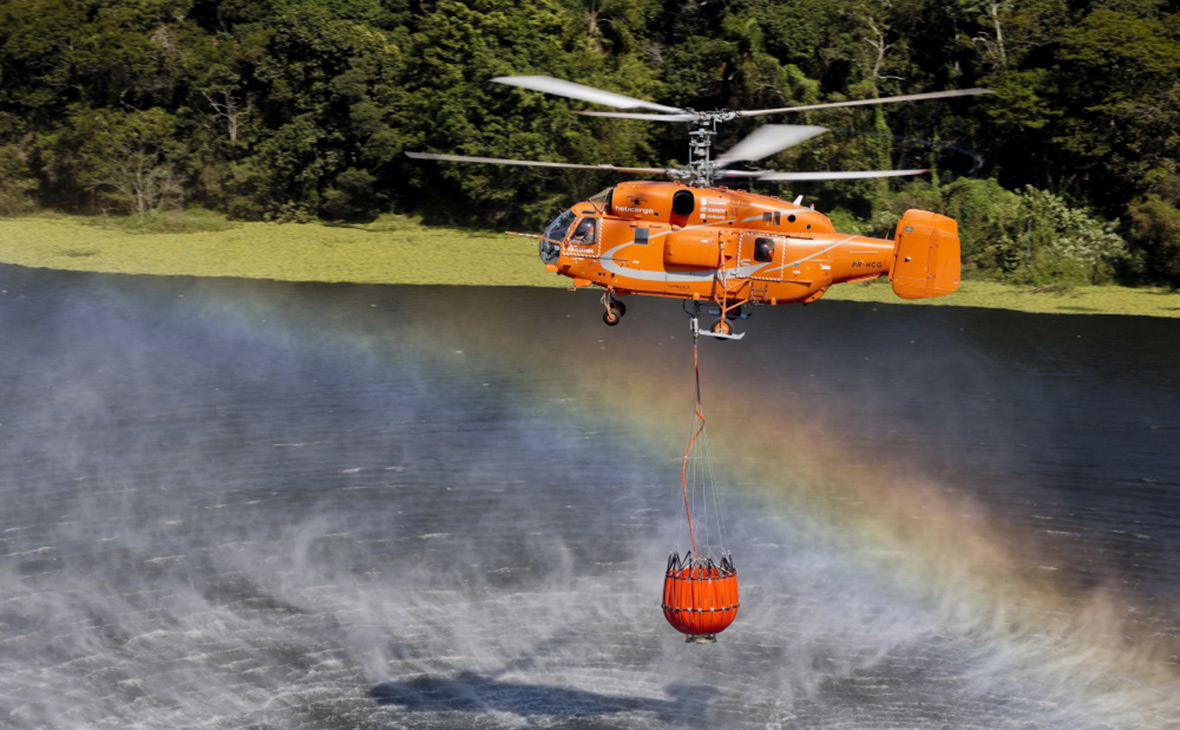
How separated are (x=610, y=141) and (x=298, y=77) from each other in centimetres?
1498

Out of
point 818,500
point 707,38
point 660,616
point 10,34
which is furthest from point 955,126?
point 10,34

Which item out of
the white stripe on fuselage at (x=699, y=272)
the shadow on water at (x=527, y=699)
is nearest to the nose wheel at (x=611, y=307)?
the white stripe on fuselage at (x=699, y=272)

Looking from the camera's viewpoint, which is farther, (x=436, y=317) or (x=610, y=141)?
(x=610, y=141)

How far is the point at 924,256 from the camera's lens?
28.0 m

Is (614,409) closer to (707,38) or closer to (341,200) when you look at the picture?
(341,200)

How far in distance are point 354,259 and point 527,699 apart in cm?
3459

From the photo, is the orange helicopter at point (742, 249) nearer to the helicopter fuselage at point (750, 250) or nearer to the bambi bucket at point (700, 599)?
the helicopter fuselage at point (750, 250)

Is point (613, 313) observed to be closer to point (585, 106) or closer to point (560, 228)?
point (560, 228)

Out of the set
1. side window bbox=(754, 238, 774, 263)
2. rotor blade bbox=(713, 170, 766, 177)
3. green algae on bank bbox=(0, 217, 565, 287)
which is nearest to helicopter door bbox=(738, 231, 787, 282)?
side window bbox=(754, 238, 774, 263)

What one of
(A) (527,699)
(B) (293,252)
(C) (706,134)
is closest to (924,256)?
(C) (706,134)

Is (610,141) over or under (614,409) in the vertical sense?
over

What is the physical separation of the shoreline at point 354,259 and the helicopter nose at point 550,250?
31.1 m

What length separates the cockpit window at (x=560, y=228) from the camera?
29.0 metres

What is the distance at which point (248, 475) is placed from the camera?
40312 millimetres
